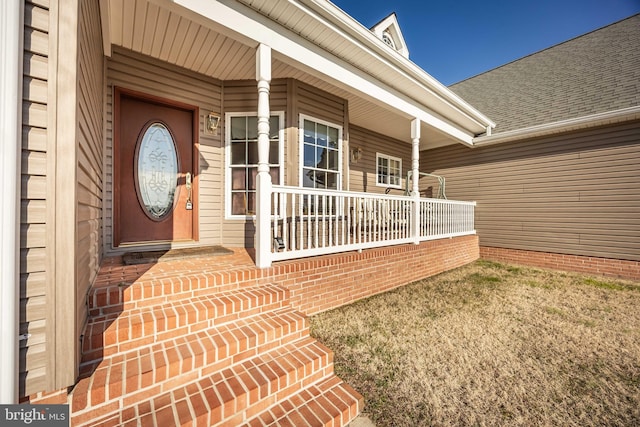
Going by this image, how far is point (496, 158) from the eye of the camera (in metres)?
6.49

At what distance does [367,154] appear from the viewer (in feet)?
22.4

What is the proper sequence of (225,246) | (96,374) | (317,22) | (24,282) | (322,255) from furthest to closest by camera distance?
(225,246) < (322,255) < (317,22) < (96,374) < (24,282)

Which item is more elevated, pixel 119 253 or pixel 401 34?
pixel 401 34

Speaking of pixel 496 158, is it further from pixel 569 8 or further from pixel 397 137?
pixel 569 8

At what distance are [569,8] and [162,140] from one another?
10.4 m

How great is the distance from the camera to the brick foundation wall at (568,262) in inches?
194

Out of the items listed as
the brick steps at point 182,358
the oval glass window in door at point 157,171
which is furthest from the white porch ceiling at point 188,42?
the brick steps at point 182,358

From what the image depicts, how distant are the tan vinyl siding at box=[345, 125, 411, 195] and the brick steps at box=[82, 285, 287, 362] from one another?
456cm

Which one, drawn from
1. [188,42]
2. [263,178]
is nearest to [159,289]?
[263,178]

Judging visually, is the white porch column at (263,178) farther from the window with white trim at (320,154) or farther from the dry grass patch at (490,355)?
the window with white trim at (320,154)

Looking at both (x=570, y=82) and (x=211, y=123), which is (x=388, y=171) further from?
(x=211, y=123)

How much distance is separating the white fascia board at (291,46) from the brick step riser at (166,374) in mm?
2950

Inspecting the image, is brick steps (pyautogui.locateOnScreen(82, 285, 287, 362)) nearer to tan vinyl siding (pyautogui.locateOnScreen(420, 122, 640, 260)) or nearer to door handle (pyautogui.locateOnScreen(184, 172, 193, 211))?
door handle (pyautogui.locateOnScreen(184, 172, 193, 211))

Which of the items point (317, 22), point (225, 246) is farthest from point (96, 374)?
point (317, 22)
